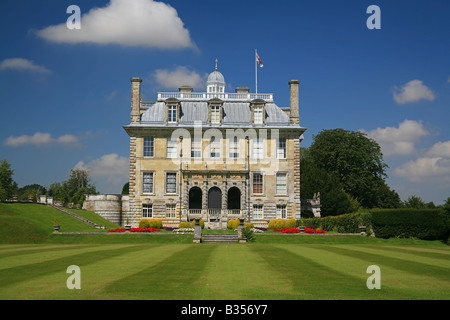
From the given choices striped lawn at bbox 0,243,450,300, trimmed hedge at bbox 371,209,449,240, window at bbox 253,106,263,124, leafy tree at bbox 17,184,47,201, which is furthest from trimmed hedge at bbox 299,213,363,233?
leafy tree at bbox 17,184,47,201

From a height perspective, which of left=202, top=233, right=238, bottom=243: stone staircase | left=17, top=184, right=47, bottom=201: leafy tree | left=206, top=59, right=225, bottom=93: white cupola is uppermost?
left=206, top=59, right=225, bottom=93: white cupola

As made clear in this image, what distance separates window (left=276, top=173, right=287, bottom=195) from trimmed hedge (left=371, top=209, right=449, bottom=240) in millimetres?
16504

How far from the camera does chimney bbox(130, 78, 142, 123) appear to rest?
48.9 m

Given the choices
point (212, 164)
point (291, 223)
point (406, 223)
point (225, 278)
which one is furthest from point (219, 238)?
point (225, 278)

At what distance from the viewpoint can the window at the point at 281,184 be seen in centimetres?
4838

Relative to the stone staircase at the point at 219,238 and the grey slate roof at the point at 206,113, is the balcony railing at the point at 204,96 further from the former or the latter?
the stone staircase at the point at 219,238

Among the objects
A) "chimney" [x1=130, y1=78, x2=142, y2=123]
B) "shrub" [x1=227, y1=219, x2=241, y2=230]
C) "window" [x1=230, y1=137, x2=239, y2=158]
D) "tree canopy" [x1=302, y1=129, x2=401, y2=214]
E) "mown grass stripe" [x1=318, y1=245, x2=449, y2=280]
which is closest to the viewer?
"mown grass stripe" [x1=318, y1=245, x2=449, y2=280]

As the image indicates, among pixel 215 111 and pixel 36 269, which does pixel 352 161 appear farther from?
pixel 36 269

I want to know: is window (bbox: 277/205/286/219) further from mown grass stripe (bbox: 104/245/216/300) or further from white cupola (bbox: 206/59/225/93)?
mown grass stripe (bbox: 104/245/216/300)

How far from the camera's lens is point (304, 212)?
51.7 m

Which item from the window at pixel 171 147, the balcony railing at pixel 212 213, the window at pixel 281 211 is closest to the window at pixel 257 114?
the window at pixel 171 147

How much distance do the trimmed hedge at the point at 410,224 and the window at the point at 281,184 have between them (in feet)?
54.1
